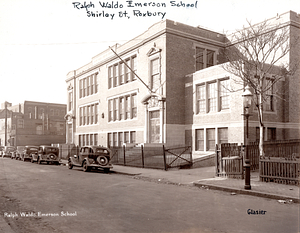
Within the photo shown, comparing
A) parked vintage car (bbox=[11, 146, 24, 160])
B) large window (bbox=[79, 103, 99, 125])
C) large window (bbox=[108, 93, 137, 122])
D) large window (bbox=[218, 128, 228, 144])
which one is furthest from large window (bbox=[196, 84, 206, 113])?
parked vintage car (bbox=[11, 146, 24, 160])

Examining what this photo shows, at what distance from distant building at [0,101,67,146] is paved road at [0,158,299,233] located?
2435 inches

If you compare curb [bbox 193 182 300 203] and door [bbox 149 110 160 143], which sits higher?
door [bbox 149 110 160 143]

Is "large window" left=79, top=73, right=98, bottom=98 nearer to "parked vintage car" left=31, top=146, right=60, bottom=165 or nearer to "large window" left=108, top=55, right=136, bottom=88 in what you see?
"large window" left=108, top=55, right=136, bottom=88

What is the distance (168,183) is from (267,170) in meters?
4.24

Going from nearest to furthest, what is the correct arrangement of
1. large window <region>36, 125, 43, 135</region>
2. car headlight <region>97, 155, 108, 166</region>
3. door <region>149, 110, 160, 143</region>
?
1. car headlight <region>97, 155, 108, 166</region>
2. door <region>149, 110, 160, 143</region>
3. large window <region>36, 125, 43, 135</region>

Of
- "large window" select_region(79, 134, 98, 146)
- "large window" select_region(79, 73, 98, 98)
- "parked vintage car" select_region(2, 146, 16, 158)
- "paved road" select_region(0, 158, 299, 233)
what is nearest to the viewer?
"paved road" select_region(0, 158, 299, 233)

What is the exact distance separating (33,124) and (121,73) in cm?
4543

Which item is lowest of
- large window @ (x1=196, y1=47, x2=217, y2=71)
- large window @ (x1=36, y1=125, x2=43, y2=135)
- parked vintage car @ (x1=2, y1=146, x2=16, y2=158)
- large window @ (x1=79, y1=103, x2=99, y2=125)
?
parked vintage car @ (x1=2, y1=146, x2=16, y2=158)

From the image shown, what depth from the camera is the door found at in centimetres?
2688

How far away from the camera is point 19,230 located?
6.15 m

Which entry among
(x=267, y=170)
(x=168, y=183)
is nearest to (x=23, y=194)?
(x=168, y=183)

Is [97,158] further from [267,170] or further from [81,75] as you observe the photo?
[81,75]

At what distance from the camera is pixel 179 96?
26188 mm

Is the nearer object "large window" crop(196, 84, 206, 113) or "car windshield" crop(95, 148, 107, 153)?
"car windshield" crop(95, 148, 107, 153)
